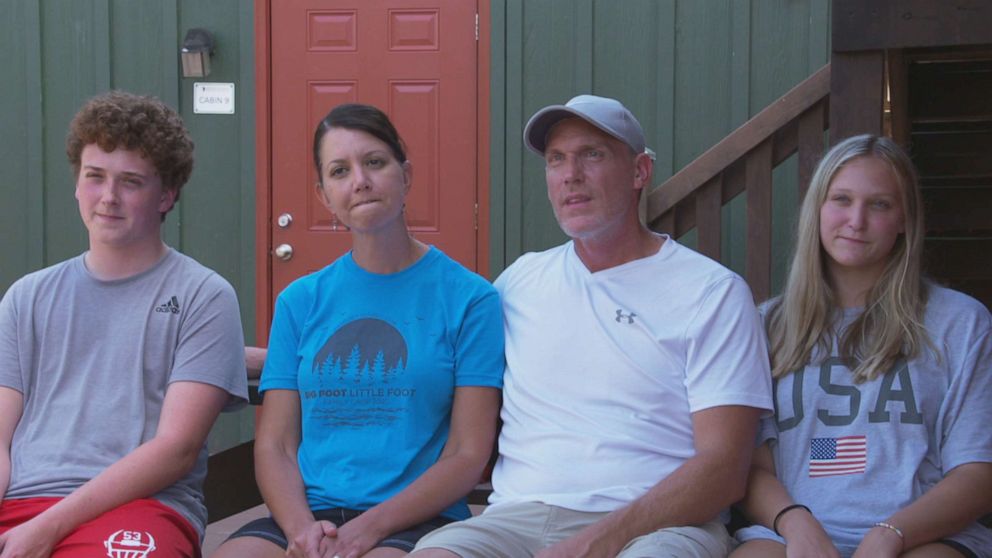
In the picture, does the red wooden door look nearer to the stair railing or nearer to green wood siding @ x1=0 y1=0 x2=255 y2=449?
green wood siding @ x1=0 y1=0 x2=255 y2=449

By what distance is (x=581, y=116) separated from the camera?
7.95 feet

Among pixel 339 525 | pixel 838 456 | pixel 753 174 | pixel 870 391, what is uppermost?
pixel 753 174

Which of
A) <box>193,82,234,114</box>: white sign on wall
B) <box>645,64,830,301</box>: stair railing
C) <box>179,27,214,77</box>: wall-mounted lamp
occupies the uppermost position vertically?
<box>179,27,214,77</box>: wall-mounted lamp

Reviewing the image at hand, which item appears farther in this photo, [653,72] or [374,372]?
[653,72]

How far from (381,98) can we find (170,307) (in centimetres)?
308

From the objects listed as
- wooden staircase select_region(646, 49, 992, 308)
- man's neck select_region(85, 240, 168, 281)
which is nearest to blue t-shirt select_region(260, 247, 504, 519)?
man's neck select_region(85, 240, 168, 281)

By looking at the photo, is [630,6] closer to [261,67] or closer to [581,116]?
[261,67]

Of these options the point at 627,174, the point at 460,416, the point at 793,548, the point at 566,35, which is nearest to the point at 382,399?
the point at 460,416

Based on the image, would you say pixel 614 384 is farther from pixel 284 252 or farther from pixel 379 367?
pixel 284 252

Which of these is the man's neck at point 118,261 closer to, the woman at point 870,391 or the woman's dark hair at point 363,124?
the woman's dark hair at point 363,124

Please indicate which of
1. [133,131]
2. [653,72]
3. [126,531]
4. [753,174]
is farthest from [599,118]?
[653,72]

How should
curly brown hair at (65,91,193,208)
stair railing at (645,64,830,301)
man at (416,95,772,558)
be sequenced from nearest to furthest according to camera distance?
man at (416,95,772,558), curly brown hair at (65,91,193,208), stair railing at (645,64,830,301)

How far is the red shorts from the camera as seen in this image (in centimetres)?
218

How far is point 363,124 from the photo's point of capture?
247 cm
